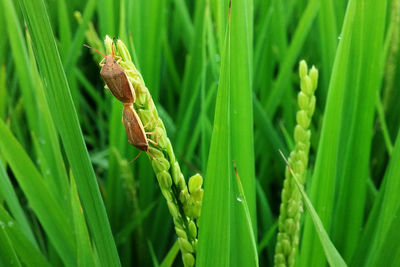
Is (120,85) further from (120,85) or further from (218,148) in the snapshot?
(218,148)

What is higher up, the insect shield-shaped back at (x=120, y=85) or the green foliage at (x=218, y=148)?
the insect shield-shaped back at (x=120, y=85)

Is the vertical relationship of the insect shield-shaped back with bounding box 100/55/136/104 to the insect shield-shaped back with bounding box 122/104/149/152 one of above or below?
above

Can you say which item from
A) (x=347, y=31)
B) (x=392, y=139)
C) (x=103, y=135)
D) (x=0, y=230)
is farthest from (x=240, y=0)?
(x=103, y=135)

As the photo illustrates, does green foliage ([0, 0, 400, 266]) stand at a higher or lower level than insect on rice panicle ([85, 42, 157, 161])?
lower

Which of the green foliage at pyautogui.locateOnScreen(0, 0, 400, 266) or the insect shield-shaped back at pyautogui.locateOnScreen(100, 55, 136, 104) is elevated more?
the insect shield-shaped back at pyautogui.locateOnScreen(100, 55, 136, 104)

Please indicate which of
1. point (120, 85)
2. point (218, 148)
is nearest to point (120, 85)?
point (120, 85)
